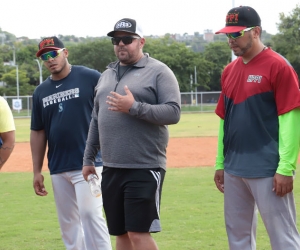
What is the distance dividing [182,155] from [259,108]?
13.9 metres

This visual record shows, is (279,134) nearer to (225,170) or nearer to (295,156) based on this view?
(295,156)

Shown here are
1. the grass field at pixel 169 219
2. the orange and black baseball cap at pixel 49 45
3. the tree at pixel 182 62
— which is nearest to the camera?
the orange and black baseball cap at pixel 49 45

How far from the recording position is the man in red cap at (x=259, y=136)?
4348mm

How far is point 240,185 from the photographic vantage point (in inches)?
184

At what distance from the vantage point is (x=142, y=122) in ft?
16.2

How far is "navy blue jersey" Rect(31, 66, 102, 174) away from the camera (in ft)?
19.6

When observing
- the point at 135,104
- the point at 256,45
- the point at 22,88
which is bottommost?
the point at 22,88

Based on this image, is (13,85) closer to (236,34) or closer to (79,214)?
(79,214)

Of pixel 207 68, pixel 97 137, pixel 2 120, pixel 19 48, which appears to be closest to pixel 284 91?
pixel 97 137

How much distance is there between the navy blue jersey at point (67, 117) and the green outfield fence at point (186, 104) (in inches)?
1909

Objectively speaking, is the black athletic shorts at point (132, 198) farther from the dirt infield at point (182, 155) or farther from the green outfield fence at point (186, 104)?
the green outfield fence at point (186, 104)

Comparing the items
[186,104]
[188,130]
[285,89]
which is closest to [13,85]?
[186,104]

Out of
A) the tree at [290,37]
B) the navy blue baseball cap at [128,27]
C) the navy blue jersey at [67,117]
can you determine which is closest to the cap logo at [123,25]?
the navy blue baseball cap at [128,27]

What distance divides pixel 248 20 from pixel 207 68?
84.6 m
